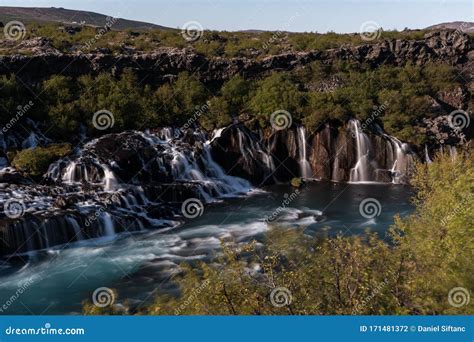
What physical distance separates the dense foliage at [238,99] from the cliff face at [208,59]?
158 cm

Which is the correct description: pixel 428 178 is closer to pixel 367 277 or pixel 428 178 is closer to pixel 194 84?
pixel 367 277

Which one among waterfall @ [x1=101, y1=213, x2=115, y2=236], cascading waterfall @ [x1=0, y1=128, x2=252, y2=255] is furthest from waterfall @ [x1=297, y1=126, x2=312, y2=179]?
waterfall @ [x1=101, y1=213, x2=115, y2=236]

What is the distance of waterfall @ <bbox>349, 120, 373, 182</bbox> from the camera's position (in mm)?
43562

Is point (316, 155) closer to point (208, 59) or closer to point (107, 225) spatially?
point (208, 59)

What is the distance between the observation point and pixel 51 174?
3538 cm

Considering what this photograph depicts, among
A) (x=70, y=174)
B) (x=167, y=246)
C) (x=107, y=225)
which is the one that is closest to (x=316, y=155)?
(x=167, y=246)

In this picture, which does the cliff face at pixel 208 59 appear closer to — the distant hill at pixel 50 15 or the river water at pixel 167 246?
the river water at pixel 167 246

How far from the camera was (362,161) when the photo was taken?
4394 cm

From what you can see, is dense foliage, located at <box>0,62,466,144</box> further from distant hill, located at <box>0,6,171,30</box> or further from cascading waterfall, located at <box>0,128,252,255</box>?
distant hill, located at <box>0,6,171,30</box>

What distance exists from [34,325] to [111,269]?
1476cm

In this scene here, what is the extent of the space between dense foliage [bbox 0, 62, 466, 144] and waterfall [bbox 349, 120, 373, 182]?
8.68 feet

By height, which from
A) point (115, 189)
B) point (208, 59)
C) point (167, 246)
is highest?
point (208, 59)

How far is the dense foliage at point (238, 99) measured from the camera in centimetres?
4400

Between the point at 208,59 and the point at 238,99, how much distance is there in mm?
8263
